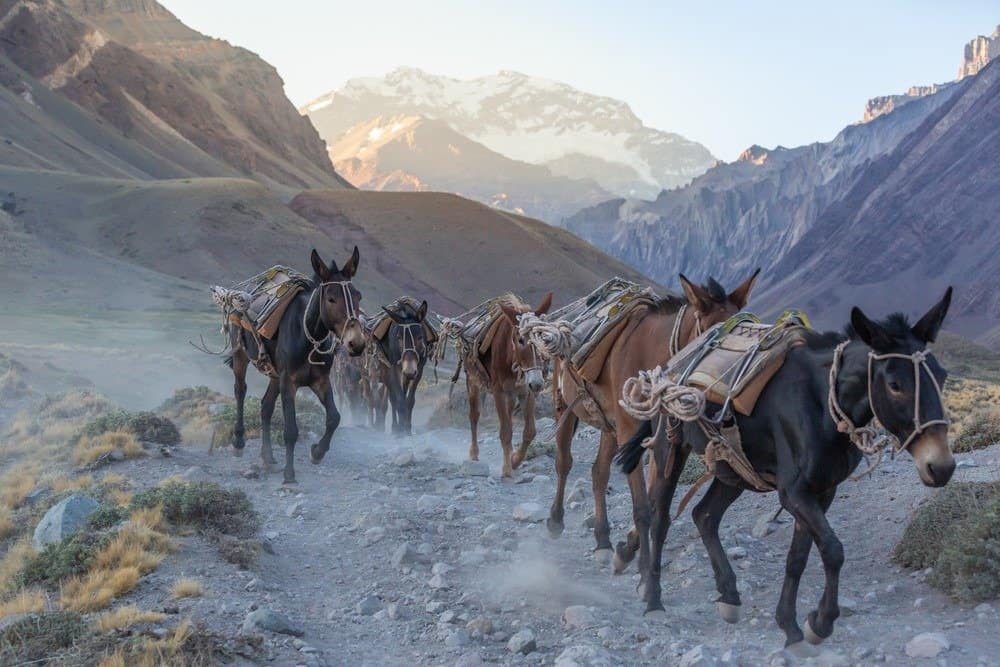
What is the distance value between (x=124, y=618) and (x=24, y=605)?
100 cm

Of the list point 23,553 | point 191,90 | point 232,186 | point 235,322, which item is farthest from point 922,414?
point 191,90

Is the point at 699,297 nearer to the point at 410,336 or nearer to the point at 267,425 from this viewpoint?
the point at 267,425

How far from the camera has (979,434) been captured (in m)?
10.5

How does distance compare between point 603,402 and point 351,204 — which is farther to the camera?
point 351,204

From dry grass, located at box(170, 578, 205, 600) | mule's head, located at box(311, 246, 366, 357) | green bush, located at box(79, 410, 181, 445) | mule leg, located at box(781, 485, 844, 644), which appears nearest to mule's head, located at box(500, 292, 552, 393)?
mule's head, located at box(311, 246, 366, 357)

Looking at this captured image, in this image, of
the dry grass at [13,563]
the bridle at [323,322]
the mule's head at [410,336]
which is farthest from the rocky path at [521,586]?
the mule's head at [410,336]

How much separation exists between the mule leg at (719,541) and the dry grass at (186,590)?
3.76m

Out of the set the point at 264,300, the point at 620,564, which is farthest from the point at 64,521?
the point at 620,564

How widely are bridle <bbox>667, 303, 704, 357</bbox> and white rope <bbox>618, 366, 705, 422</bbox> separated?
0.49 m

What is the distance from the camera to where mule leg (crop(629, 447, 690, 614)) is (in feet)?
22.7

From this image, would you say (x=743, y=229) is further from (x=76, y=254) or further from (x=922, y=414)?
(x=922, y=414)

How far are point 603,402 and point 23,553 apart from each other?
5.39 m

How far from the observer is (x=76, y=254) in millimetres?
57656

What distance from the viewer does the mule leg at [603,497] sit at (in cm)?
855
